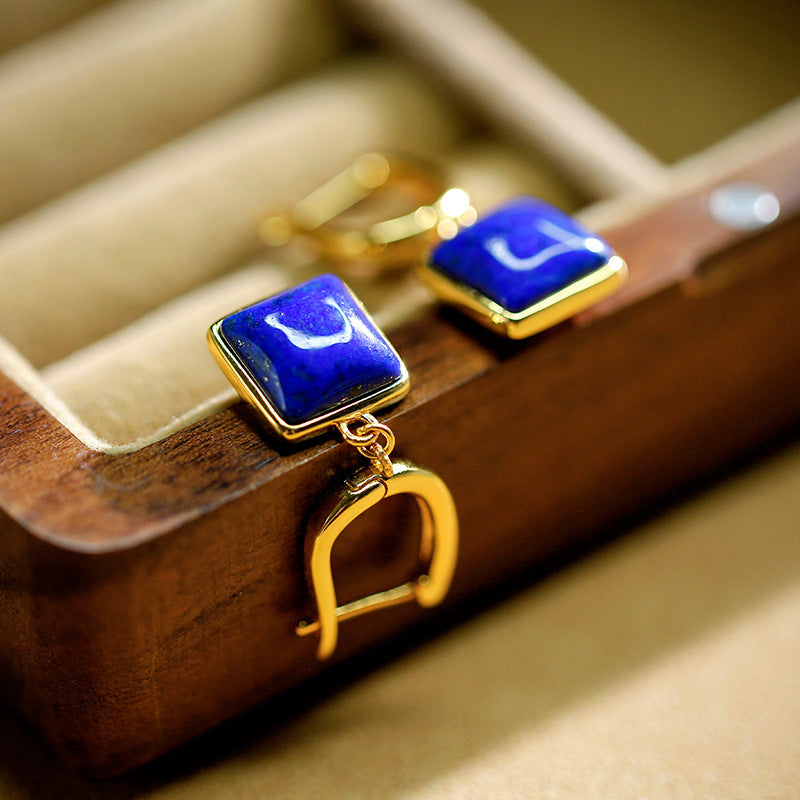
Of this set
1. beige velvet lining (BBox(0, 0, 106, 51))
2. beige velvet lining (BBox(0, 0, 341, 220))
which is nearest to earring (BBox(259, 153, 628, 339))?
beige velvet lining (BBox(0, 0, 341, 220))

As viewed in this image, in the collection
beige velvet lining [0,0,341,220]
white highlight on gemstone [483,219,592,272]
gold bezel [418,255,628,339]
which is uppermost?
beige velvet lining [0,0,341,220]

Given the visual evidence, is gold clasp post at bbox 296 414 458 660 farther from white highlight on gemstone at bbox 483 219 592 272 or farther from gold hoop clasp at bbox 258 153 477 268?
gold hoop clasp at bbox 258 153 477 268

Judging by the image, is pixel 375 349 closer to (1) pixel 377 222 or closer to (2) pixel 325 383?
(2) pixel 325 383

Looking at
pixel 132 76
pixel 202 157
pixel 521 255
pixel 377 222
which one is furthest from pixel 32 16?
pixel 521 255

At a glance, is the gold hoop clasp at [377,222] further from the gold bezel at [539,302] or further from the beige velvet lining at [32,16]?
the beige velvet lining at [32,16]

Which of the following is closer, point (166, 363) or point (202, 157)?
point (166, 363)

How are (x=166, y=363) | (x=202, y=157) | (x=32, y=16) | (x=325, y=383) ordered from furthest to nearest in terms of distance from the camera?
(x=32, y=16) → (x=202, y=157) → (x=166, y=363) → (x=325, y=383)

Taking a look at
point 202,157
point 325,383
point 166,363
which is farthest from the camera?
point 202,157
